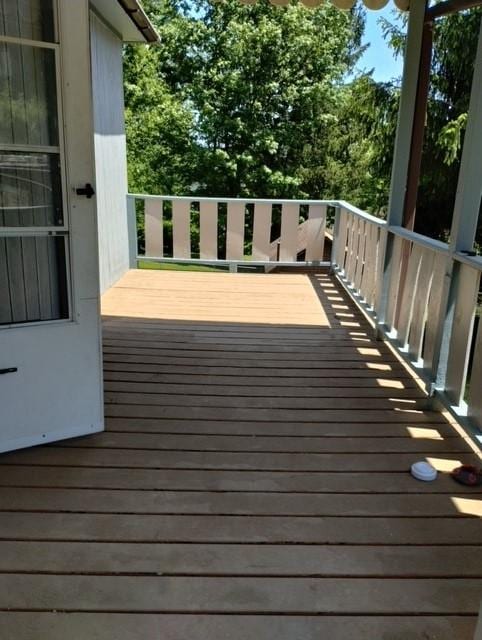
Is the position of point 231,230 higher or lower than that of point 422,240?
lower

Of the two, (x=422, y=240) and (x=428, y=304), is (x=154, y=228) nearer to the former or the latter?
(x=422, y=240)

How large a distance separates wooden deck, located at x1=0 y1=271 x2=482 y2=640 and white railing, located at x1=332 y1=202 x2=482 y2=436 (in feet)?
0.72

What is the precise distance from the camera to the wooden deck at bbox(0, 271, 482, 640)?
1539 millimetres

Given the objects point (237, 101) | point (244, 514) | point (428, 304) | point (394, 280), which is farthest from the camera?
point (237, 101)

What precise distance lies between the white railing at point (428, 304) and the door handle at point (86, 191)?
1.77m

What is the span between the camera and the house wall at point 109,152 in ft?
15.6

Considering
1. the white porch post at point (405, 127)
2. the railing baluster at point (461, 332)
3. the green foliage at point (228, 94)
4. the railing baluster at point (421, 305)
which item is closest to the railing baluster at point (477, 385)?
the railing baluster at point (461, 332)

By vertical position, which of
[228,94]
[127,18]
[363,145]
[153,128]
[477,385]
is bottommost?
[477,385]

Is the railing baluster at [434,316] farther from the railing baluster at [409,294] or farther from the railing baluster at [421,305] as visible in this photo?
the railing baluster at [409,294]

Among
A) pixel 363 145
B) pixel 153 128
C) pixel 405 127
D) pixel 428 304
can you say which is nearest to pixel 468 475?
pixel 428 304

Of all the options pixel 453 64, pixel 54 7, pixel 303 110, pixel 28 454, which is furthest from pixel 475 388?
pixel 303 110

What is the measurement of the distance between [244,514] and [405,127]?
2.95m

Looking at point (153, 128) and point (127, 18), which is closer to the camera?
Answer: point (127, 18)

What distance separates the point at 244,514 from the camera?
6.55 feet
